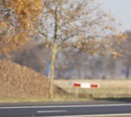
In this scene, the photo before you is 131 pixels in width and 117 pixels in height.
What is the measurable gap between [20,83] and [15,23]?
9.14 metres

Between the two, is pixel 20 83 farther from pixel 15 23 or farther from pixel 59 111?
pixel 59 111

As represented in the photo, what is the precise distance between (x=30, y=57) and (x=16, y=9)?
76.9 metres

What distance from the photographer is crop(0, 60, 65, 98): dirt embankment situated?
27.0 meters

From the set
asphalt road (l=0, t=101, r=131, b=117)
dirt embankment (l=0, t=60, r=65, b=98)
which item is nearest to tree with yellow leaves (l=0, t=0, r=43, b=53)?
asphalt road (l=0, t=101, r=131, b=117)

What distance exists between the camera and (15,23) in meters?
20.4

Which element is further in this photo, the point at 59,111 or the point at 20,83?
the point at 20,83

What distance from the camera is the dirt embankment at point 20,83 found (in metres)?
27.0

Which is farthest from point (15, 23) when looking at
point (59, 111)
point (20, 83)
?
point (20, 83)

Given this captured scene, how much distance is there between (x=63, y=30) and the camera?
2330 centimetres

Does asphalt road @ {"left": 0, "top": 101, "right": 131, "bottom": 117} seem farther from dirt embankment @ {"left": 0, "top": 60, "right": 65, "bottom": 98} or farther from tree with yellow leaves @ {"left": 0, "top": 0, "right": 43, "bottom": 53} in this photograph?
dirt embankment @ {"left": 0, "top": 60, "right": 65, "bottom": 98}

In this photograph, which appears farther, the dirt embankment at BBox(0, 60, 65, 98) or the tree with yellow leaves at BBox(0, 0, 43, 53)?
the dirt embankment at BBox(0, 60, 65, 98)

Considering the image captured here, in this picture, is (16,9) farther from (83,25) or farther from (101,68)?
(101,68)

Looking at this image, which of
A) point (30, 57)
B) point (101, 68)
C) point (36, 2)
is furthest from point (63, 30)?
point (101, 68)

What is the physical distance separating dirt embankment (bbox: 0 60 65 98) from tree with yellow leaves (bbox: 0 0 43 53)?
5.95 m
